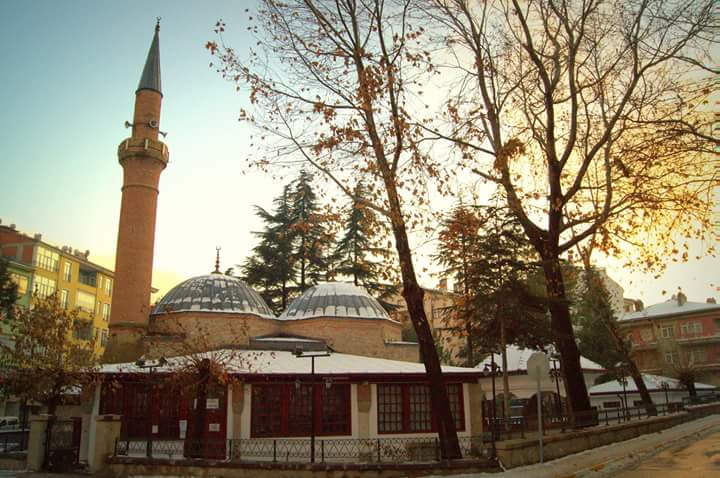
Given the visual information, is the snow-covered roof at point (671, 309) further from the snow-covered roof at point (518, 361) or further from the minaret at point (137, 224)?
the minaret at point (137, 224)

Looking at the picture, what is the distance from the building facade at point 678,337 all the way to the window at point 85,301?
143 ft

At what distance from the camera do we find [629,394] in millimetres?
35312

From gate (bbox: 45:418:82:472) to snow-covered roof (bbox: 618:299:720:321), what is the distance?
48017 millimetres

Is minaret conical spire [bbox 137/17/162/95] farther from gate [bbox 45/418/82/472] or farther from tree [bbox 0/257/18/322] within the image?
gate [bbox 45/418/82/472]

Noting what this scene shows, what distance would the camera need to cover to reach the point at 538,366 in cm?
1242

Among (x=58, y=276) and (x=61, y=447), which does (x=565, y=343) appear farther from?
(x=58, y=276)

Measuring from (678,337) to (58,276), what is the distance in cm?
5163

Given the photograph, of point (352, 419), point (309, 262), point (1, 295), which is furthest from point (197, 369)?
point (309, 262)

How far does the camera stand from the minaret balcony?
26.8 m

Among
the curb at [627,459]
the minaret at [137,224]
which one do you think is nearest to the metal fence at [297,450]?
the curb at [627,459]

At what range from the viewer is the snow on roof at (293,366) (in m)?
19.3

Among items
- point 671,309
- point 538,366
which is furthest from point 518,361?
point 671,309

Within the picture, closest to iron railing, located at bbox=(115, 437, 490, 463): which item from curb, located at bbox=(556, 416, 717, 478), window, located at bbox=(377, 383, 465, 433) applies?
window, located at bbox=(377, 383, 465, 433)

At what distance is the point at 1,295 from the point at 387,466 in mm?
25855
